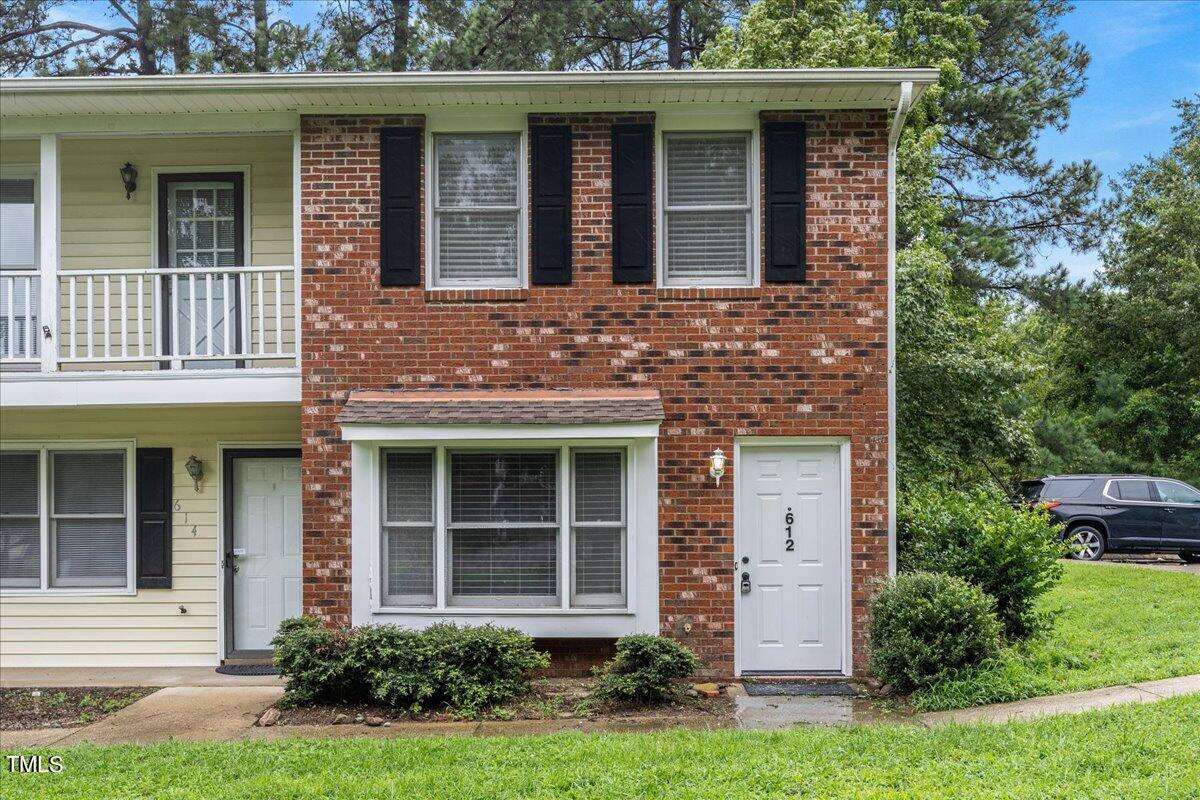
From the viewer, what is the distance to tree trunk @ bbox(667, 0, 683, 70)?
65.5 feet

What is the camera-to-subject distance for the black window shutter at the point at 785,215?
827 cm

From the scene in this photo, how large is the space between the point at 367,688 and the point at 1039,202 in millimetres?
20369

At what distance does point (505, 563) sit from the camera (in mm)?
8266

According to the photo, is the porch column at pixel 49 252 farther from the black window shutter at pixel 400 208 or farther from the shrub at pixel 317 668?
the shrub at pixel 317 668

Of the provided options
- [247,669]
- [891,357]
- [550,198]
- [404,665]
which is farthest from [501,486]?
[891,357]

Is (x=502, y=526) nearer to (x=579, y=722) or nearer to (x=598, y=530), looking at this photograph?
(x=598, y=530)

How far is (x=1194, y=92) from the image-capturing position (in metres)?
24.5

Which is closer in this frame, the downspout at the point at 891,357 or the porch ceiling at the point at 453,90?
the porch ceiling at the point at 453,90

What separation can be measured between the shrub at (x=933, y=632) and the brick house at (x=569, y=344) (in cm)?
66

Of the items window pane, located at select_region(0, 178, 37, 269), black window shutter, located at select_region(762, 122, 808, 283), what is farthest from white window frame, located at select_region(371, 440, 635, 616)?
window pane, located at select_region(0, 178, 37, 269)

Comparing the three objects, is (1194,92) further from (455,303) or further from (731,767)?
(731,767)

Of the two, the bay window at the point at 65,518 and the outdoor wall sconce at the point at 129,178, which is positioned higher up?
the outdoor wall sconce at the point at 129,178

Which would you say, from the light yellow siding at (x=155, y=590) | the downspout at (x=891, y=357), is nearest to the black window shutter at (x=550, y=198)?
the downspout at (x=891, y=357)

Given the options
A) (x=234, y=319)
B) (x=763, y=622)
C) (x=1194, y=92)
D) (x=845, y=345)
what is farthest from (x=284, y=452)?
(x=1194, y=92)
